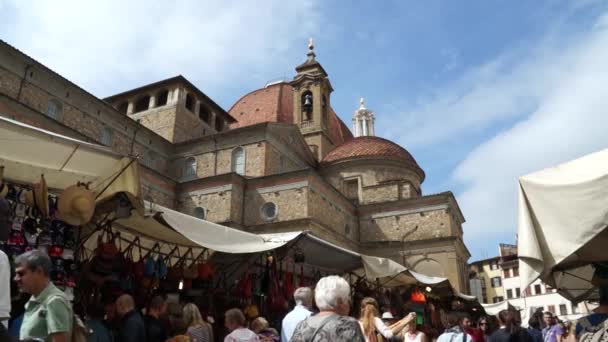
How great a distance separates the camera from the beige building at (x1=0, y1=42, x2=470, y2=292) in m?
20.8

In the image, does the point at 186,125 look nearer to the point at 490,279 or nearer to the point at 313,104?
the point at 313,104

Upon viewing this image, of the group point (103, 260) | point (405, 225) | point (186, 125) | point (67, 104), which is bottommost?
point (103, 260)

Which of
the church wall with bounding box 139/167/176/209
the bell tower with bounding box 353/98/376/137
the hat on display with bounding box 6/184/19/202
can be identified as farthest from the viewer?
the bell tower with bounding box 353/98/376/137

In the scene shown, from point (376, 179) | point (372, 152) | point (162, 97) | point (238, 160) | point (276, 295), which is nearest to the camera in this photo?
point (276, 295)

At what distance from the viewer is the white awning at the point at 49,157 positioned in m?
4.46

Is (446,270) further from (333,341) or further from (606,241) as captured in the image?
(333,341)

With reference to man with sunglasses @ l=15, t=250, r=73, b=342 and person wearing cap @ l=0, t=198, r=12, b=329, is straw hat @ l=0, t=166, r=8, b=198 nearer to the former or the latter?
man with sunglasses @ l=15, t=250, r=73, b=342

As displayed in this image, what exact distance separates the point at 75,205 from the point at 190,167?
21394mm

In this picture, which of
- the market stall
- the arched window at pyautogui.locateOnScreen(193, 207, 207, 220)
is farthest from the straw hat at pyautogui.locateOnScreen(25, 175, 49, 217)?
the arched window at pyautogui.locateOnScreen(193, 207, 207, 220)

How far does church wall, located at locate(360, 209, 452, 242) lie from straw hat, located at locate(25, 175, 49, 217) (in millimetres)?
23308

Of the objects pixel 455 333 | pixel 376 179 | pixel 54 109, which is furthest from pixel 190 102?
pixel 455 333

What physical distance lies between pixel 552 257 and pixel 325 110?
31.6 meters

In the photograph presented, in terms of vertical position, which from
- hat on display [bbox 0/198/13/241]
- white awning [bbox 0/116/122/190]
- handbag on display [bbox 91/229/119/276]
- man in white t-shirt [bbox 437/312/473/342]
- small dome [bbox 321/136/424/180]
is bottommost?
man in white t-shirt [bbox 437/312/473/342]

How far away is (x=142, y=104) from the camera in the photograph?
29.5 meters
